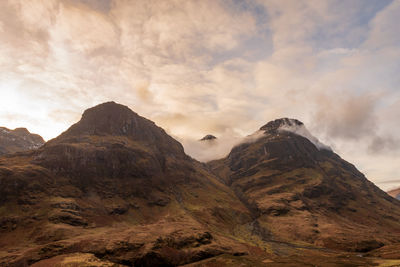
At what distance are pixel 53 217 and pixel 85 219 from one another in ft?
67.7

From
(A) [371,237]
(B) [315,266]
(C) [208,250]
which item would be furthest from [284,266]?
(A) [371,237]

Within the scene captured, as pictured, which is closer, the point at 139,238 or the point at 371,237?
the point at 139,238

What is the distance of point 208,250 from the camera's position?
13162cm

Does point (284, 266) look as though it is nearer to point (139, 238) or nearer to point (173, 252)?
point (173, 252)

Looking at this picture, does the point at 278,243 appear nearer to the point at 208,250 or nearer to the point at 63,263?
the point at 208,250

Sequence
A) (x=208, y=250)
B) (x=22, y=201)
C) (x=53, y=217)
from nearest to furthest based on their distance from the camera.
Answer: (x=208, y=250) → (x=53, y=217) → (x=22, y=201)

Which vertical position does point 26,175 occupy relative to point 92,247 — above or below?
above

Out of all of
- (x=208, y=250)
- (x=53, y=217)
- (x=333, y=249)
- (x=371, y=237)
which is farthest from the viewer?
(x=371, y=237)

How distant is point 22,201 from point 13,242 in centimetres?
4455

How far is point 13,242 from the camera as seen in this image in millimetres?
132625

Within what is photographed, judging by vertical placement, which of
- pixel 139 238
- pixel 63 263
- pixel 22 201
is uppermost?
pixel 22 201

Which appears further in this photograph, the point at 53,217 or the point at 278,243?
the point at 278,243

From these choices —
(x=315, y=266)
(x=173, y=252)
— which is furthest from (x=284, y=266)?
(x=173, y=252)

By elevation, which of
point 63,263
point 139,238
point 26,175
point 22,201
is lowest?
point 63,263
